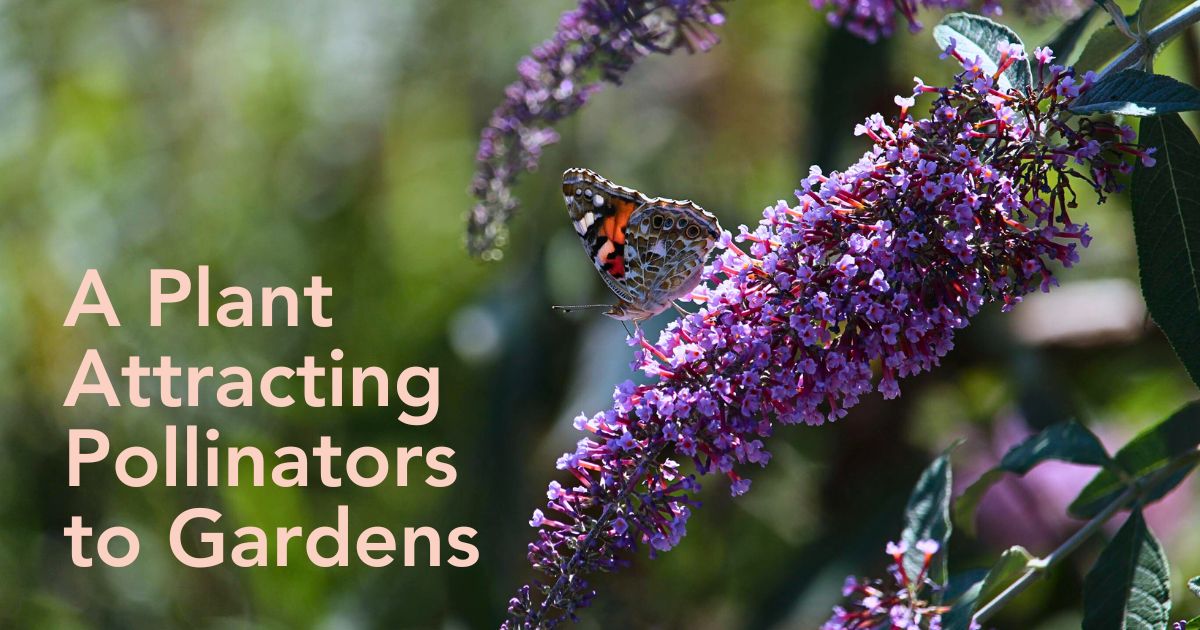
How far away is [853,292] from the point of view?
1.01 meters

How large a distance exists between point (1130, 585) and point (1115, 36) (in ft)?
1.97

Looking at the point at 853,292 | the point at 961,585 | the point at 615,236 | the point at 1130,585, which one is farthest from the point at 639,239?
the point at 1130,585

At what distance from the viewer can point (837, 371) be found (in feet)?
3.40

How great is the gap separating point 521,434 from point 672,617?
616 mm

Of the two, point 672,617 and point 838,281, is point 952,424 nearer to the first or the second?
point 672,617

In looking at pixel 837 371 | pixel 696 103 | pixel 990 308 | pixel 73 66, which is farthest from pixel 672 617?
pixel 73 66

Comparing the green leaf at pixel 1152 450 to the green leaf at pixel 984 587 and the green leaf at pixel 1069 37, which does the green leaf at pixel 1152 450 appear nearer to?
the green leaf at pixel 984 587

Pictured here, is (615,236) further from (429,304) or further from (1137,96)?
(429,304)

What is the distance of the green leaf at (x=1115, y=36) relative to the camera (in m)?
1.10

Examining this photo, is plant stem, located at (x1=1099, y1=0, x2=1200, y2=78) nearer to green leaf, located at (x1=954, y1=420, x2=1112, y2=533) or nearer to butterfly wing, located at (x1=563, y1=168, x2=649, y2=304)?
green leaf, located at (x1=954, y1=420, x2=1112, y2=533)

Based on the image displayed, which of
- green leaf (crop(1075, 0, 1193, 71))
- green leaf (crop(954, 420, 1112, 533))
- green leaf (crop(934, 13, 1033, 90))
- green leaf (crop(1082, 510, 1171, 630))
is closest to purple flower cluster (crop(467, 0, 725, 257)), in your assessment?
green leaf (crop(934, 13, 1033, 90))

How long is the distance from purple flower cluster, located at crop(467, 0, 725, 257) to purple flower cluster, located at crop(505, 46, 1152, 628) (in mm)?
397

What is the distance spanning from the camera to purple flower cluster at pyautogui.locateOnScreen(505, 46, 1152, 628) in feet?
3.30

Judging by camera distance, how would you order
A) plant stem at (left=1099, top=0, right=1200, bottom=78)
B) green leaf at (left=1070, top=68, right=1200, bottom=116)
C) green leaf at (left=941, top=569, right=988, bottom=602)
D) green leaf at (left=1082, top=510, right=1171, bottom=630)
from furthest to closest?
green leaf at (left=941, top=569, right=988, bottom=602) → green leaf at (left=1082, top=510, right=1171, bottom=630) → plant stem at (left=1099, top=0, right=1200, bottom=78) → green leaf at (left=1070, top=68, right=1200, bottom=116)
